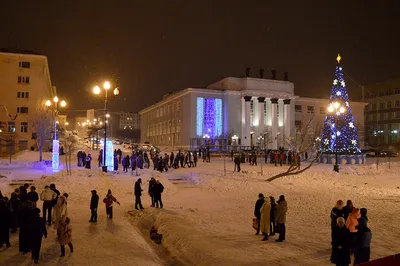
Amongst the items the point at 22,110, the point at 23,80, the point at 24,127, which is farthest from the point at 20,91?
the point at 24,127

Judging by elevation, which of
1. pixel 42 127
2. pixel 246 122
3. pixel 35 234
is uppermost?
pixel 246 122

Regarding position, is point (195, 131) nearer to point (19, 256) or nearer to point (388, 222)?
point (388, 222)

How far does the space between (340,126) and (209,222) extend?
28139 mm

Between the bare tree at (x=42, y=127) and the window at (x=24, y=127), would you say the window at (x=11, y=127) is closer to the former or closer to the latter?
the window at (x=24, y=127)

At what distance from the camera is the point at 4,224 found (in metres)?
9.87

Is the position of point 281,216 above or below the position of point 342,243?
above

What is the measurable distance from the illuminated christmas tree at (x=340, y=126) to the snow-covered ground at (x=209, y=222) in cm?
1193

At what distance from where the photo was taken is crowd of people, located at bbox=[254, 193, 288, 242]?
11.1 meters

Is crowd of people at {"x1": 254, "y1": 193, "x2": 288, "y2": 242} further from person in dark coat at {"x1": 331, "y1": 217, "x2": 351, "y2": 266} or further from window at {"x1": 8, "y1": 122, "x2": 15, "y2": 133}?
window at {"x1": 8, "y1": 122, "x2": 15, "y2": 133}

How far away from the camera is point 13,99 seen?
5250 centimetres

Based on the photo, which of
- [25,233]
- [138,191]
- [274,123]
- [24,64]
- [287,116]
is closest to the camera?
[25,233]

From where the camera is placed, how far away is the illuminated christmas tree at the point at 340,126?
125 ft

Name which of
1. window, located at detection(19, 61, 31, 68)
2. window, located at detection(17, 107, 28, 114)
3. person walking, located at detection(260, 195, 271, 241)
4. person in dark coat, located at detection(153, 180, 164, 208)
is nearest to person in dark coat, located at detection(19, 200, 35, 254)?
person walking, located at detection(260, 195, 271, 241)

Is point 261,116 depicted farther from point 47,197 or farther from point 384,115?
point 47,197
